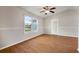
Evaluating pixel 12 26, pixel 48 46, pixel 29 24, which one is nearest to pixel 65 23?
pixel 48 46

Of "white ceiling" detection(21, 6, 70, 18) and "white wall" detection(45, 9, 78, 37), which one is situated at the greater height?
"white ceiling" detection(21, 6, 70, 18)

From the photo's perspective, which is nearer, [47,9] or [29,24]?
[47,9]

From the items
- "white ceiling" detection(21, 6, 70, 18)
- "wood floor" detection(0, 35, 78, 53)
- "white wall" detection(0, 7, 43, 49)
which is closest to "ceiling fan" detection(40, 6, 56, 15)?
"white ceiling" detection(21, 6, 70, 18)

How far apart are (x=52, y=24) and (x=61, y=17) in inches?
9.9

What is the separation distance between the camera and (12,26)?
1.94 meters

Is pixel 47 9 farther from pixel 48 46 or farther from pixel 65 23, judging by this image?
pixel 48 46

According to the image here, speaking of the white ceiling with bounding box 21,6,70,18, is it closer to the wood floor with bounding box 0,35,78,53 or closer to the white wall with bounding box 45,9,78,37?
the white wall with bounding box 45,9,78,37

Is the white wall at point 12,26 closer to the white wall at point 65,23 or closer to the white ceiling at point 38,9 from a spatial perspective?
the white ceiling at point 38,9

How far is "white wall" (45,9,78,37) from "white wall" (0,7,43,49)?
20cm

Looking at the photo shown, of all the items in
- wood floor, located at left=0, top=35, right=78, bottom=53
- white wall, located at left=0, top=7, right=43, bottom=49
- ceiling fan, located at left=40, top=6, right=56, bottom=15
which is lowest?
wood floor, located at left=0, top=35, right=78, bottom=53

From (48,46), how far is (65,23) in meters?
0.63

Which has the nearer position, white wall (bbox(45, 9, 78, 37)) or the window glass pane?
white wall (bbox(45, 9, 78, 37))

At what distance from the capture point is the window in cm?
204
